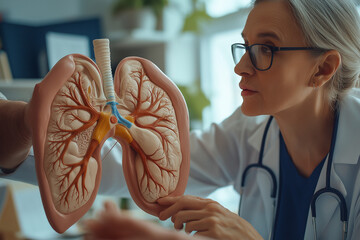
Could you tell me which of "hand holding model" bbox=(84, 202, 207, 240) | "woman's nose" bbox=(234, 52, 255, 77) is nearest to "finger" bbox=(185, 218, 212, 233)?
"hand holding model" bbox=(84, 202, 207, 240)

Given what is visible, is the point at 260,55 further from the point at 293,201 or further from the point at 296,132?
the point at 293,201

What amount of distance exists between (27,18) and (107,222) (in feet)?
6.71

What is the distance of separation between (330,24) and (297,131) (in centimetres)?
27

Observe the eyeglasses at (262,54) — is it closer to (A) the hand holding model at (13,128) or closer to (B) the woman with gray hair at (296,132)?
(B) the woman with gray hair at (296,132)

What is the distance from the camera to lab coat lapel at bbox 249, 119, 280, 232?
833mm

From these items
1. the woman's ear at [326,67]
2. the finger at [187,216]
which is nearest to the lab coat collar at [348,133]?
the woman's ear at [326,67]

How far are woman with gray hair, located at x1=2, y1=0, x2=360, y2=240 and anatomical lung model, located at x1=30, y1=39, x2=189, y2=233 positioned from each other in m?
0.06

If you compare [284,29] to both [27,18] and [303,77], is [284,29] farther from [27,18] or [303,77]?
[27,18]

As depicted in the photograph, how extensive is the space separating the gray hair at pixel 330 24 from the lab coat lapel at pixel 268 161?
27 cm

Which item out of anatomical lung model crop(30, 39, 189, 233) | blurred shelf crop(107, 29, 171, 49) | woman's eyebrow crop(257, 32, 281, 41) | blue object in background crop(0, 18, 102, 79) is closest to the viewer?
anatomical lung model crop(30, 39, 189, 233)

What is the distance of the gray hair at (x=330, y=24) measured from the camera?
69cm

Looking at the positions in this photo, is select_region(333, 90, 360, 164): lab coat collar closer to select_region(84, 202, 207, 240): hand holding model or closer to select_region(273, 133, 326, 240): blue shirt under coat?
select_region(273, 133, 326, 240): blue shirt under coat

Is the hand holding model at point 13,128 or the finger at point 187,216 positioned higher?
the hand holding model at point 13,128

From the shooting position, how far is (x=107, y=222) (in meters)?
0.37
